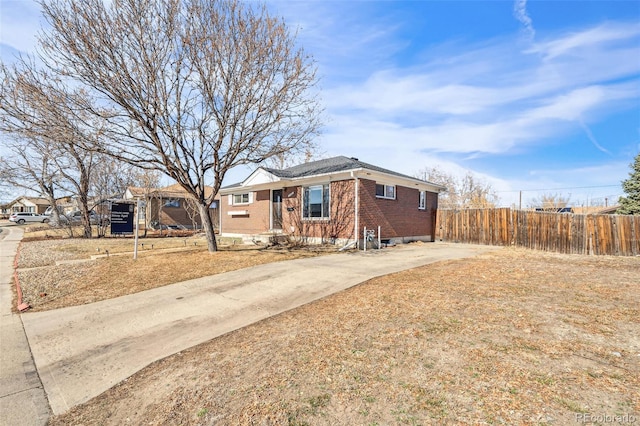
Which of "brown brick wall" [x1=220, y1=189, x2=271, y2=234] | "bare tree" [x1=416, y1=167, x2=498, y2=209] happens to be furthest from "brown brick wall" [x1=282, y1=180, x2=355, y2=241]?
"bare tree" [x1=416, y1=167, x2=498, y2=209]

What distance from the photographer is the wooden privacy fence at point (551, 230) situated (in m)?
11.5

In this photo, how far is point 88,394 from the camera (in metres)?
3.12

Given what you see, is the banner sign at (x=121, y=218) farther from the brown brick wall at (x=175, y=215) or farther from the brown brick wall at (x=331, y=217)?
the brown brick wall at (x=331, y=217)

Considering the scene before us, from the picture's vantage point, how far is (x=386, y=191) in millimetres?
14438

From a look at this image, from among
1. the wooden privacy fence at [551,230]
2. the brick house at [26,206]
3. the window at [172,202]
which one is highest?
the brick house at [26,206]

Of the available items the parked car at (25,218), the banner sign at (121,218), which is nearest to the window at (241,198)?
the banner sign at (121,218)

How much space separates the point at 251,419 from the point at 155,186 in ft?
82.7

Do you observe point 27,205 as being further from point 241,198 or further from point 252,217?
point 252,217

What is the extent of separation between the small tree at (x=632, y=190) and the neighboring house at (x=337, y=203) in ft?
49.5

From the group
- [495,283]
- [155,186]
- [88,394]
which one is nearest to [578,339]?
[495,283]

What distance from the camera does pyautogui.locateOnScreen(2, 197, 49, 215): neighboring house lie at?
5728 cm

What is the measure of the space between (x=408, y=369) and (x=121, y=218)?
846 inches

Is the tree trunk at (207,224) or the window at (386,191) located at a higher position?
the window at (386,191)

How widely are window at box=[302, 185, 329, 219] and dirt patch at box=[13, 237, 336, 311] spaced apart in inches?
95.2
